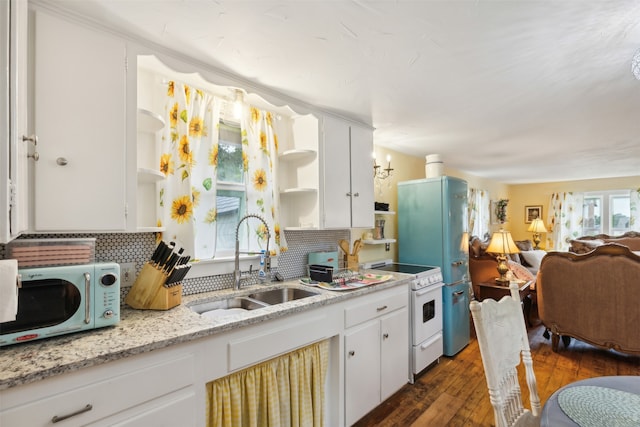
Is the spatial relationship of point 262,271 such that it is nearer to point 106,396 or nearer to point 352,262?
point 352,262

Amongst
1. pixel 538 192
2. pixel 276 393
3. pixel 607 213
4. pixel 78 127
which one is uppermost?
pixel 538 192

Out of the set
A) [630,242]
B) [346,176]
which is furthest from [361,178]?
[630,242]

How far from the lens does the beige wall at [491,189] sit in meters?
3.42

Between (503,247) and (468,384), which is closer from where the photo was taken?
(468,384)

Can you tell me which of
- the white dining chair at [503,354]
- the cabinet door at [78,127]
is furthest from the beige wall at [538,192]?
the cabinet door at [78,127]

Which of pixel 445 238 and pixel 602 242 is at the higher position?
pixel 445 238

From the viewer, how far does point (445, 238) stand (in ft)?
9.84

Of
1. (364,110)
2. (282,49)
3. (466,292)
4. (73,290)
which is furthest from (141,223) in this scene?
(466,292)

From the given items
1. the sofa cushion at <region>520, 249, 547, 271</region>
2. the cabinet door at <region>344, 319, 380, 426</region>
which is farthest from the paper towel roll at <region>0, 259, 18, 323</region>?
the sofa cushion at <region>520, 249, 547, 271</region>

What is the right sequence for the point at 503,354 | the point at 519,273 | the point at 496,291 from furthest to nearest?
the point at 519,273, the point at 496,291, the point at 503,354

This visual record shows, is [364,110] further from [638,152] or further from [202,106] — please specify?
[638,152]

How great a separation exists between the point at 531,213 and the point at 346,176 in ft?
22.0

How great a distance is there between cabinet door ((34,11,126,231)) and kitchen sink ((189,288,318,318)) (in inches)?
26.0

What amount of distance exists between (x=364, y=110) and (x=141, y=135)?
1.55 m
